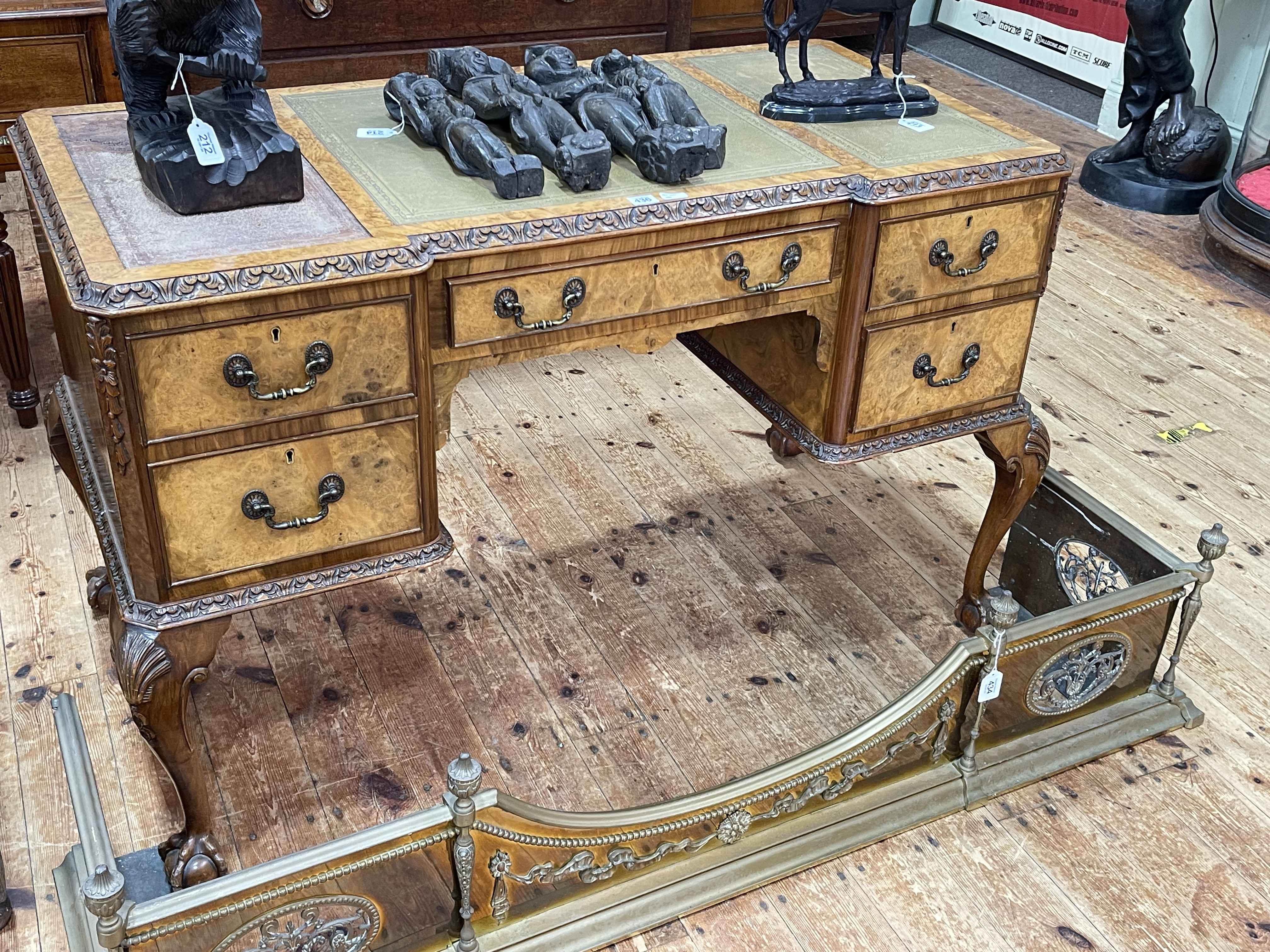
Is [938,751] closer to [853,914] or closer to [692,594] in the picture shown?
[853,914]

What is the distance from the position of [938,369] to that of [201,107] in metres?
1.29

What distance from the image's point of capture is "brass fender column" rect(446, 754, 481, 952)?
1.72 meters

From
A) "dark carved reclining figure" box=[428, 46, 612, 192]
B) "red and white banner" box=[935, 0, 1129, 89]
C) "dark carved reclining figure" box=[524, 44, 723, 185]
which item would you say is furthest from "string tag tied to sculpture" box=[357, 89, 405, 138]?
"red and white banner" box=[935, 0, 1129, 89]

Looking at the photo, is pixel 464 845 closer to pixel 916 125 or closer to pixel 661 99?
pixel 661 99

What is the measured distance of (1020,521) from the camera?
2676 mm

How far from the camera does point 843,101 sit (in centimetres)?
231

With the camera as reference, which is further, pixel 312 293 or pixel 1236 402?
pixel 1236 402

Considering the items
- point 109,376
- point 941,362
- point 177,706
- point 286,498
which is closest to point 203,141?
point 109,376

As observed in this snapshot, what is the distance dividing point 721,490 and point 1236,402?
1.54 metres

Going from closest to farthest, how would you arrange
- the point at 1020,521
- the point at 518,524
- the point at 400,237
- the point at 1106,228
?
the point at 400,237 < the point at 1020,521 < the point at 518,524 < the point at 1106,228

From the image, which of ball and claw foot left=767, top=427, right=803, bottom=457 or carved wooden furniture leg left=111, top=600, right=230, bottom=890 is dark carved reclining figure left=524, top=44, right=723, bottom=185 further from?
ball and claw foot left=767, top=427, right=803, bottom=457

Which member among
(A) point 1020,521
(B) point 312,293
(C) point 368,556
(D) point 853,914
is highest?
(B) point 312,293

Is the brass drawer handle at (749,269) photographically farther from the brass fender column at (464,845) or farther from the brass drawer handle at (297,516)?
the brass fender column at (464,845)

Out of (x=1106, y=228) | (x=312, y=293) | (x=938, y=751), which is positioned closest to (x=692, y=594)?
(x=938, y=751)
